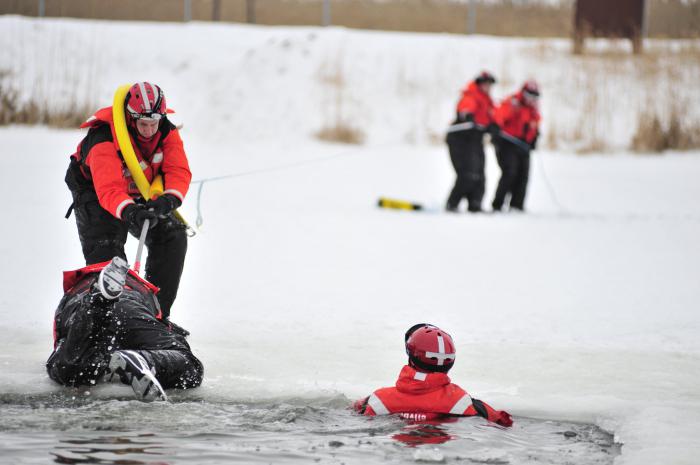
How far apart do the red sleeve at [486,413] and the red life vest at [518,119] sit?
24.4 feet

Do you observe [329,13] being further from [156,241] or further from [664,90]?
[156,241]

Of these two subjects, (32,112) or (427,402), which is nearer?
(427,402)

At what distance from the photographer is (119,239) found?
5434mm

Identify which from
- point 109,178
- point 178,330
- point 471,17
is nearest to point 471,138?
point 178,330

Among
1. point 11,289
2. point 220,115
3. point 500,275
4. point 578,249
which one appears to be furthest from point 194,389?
point 220,115

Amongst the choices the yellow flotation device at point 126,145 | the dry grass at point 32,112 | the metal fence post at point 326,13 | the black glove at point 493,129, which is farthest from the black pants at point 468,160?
the metal fence post at point 326,13

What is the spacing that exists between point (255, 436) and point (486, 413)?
1.03 meters

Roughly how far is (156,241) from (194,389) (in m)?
1.15

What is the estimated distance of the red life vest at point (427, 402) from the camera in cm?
430

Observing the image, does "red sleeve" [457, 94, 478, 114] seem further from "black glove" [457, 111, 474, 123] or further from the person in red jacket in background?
the person in red jacket in background

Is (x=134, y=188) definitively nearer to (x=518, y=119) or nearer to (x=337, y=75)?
(x=518, y=119)

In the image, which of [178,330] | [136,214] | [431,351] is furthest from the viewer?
[178,330]

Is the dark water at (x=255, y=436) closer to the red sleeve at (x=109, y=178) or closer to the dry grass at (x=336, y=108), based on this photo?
the red sleeve at (x=109, y=178)

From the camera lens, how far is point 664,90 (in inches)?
683
